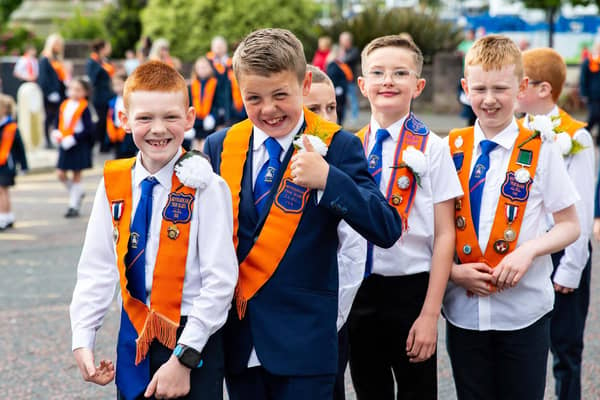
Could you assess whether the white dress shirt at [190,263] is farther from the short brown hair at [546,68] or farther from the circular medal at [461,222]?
the short brown hair at [546,68]

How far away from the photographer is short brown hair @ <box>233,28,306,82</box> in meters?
2.73

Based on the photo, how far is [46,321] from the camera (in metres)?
6.38

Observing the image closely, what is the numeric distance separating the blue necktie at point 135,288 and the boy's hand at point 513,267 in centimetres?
134

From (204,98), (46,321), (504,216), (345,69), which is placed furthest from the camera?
(345,69)

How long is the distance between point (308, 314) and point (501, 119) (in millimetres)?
1207

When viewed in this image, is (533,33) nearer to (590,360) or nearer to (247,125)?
(590,360)

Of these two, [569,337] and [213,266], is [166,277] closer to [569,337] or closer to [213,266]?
[213,266]

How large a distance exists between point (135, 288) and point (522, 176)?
5.05ft

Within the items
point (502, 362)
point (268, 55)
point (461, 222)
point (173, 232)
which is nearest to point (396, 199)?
point (461, 222)

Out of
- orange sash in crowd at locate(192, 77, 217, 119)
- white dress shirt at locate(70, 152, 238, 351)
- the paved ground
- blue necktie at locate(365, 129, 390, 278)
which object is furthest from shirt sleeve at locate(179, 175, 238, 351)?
orange sash in crowd at locate(192, 77, 217, 119)

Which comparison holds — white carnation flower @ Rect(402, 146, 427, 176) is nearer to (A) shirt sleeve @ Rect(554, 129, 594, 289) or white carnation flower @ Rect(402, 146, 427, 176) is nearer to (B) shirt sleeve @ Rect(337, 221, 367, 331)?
(B) shirt sleeve @ Rect(337, 221, 367, 331)

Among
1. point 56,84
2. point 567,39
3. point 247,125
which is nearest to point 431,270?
point 247,125

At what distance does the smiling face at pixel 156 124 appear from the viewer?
2.78 meters

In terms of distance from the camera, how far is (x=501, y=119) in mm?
3432
